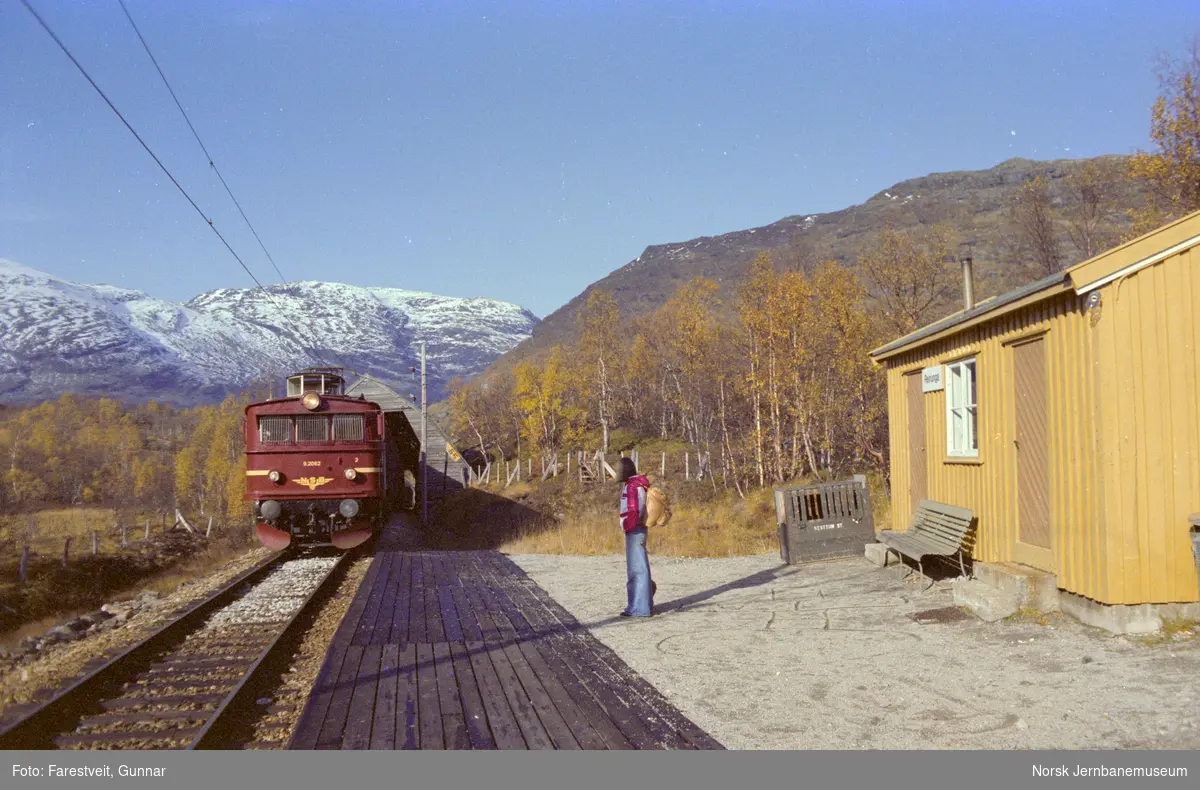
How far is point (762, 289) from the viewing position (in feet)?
119

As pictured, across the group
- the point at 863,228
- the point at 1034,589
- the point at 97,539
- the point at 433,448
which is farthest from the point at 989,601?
the point at 863,228

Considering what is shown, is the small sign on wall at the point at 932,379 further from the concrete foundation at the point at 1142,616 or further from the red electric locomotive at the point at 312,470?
the red electric locomotive at the point at 312,470

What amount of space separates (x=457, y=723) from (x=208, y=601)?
736 cm

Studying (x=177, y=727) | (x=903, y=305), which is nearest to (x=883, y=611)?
(x=177, y=727)

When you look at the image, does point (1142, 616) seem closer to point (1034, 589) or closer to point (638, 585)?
point (1034, 589)

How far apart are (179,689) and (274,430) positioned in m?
11.3

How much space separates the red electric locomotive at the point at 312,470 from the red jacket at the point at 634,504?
33.1 feet

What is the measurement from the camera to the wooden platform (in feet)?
16.5

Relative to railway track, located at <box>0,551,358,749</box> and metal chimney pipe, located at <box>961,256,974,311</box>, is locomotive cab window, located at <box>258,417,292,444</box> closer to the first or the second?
railway track, located at <box>0,551,358,749</box>

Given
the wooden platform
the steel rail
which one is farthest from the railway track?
the wooden platform

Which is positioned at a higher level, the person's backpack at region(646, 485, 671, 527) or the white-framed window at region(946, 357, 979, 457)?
the white-framed window at region(946, 357, 979, 457)

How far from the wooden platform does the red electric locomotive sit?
7853 millimetres

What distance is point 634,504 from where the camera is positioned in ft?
28.8

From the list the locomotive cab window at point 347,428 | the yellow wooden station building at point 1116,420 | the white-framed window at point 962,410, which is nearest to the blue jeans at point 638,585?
the yellow wooden station building at point 1116,420
